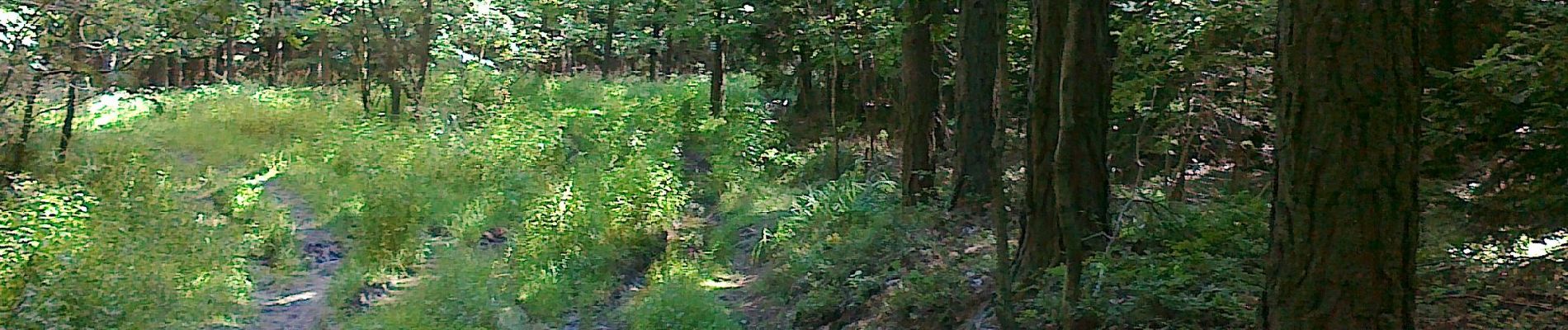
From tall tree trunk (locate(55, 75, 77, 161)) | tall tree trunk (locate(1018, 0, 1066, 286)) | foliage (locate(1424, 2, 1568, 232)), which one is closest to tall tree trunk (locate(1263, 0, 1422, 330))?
foliage (locate(1424, 2, 1568, 232))

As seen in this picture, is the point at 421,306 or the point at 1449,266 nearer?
the point at 1449,266

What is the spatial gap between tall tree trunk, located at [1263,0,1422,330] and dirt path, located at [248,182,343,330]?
24.9 feet

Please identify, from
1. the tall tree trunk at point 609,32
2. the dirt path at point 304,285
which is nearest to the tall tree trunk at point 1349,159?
the dirt path at point 304,285

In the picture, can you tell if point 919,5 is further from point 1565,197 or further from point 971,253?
point 1565,197

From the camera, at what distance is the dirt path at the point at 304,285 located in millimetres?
9133

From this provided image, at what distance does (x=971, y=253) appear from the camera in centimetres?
816

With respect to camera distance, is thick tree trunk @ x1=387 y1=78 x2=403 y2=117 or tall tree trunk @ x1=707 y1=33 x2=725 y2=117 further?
tall tree trunk @ x1=707 y1=33 x2=725 y2=117

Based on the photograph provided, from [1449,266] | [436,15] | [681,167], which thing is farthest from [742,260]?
[436,15]

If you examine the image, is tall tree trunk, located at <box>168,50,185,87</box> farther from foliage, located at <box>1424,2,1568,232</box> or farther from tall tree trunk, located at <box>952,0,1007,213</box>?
foliage, located at <box>1424,2,1568,232</box>

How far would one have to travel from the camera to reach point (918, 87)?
10969 millimetres

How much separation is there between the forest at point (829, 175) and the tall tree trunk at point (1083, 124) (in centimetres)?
2

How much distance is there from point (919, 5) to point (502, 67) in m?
15.8

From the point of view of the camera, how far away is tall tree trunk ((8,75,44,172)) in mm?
11125

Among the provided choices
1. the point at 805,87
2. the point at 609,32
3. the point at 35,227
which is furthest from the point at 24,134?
the point at 609,32
